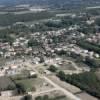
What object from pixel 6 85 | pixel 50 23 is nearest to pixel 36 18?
pixel 50 23

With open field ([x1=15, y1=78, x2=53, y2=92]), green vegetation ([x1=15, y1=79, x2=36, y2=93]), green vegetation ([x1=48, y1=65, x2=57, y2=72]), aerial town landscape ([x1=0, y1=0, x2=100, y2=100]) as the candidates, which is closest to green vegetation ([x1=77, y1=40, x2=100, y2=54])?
aerial town landscape ([x1=0, y1=0, x2=100, y2=100])

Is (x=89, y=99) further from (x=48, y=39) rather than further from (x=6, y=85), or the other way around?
(x=48, y=39)

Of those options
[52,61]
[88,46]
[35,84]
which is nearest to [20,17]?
[88,46]

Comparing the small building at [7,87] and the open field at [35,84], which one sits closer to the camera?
the small building at [7,87]

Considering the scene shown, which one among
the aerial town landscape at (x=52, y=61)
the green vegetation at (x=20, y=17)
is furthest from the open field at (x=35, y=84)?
the green vegetation at (x=20, y=17)

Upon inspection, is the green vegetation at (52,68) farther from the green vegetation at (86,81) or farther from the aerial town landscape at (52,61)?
the green vegetation at (86,81)

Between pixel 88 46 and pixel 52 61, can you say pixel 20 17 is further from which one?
pixel 52 61

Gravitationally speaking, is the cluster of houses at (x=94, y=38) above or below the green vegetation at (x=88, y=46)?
above

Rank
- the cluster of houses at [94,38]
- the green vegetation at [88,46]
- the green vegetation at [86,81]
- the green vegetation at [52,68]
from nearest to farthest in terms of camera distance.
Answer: the green vegetation at [86,81] → the green vegetation at [52,68] → the green vegetation at [88,46] → the cluster of houses at [94,38]
